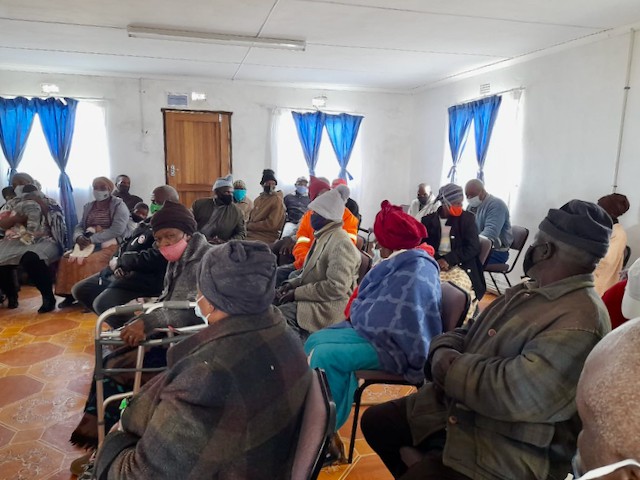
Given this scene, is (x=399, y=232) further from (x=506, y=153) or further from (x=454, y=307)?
(x=506, y=153)

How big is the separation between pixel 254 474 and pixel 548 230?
1.06 m

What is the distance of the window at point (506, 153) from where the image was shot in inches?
205

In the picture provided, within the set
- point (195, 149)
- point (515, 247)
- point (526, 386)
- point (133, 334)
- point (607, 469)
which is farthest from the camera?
point (195, 149)

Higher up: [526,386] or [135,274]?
[526,386]

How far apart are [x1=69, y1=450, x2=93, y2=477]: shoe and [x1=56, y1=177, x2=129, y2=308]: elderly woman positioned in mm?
2469

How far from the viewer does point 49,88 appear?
6.14 meters

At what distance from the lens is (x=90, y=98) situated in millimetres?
6363

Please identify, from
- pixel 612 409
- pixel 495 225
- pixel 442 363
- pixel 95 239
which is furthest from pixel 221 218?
pixel 612 409

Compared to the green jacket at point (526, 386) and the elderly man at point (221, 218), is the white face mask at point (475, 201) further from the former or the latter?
the green jacket at point (526, 386)

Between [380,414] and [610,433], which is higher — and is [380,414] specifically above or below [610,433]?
below

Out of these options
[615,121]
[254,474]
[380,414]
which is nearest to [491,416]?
[380,414]

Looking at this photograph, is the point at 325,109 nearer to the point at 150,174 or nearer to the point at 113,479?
the point at 150,174

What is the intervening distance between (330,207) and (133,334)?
1.39 metres

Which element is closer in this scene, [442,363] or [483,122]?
[442,363]
